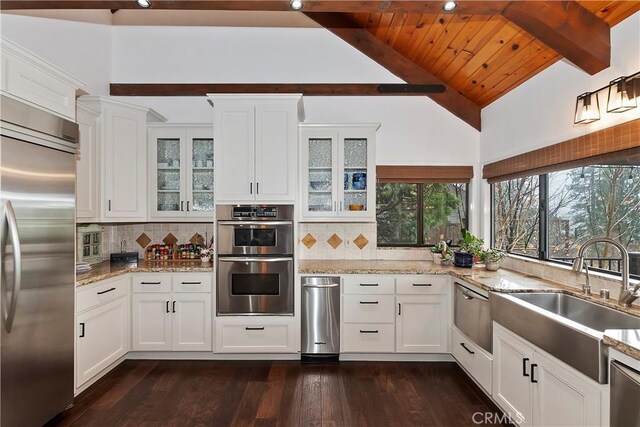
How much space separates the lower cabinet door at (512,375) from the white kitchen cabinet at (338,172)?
1731 millimetres

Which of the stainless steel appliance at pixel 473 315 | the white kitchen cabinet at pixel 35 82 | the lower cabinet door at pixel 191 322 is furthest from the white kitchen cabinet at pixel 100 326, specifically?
the stainless steel appliance at pixel 473 315

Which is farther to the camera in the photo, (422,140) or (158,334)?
(422,140)

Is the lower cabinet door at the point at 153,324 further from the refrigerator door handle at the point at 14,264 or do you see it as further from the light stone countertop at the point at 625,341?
the light stone countertop at the point at 625,341

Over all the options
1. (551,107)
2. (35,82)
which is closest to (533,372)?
(551,107)

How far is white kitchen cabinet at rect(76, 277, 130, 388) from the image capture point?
266 cm

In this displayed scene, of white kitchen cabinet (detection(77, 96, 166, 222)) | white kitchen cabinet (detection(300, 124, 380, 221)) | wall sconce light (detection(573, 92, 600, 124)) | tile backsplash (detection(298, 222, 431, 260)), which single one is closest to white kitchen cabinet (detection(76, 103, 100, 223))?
white kitchen cabinet (detection(77, 96, 166, 222))

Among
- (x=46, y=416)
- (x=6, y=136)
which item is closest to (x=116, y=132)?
(x=6, y=136)

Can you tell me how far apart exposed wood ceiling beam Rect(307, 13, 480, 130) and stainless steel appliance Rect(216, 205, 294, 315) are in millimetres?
2055

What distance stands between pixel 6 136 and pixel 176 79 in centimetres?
239

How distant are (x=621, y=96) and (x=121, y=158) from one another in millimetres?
3966

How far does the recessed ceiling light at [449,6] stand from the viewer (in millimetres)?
2219

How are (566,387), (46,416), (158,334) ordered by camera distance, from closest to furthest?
(566,387)
(46,416)
(158,334)

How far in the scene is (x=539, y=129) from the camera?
2.96 m

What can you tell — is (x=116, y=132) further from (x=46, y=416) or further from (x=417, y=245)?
(x=417, y=245)
